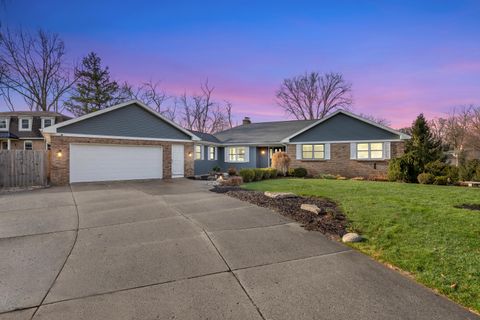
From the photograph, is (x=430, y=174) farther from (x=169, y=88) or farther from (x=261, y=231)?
(x=169, y=88)

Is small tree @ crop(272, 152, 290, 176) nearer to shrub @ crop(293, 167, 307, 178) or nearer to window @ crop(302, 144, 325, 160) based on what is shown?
shrub @ crop(293, 167, 307, 178)

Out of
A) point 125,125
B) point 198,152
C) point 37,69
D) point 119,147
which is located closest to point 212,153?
point 198,152

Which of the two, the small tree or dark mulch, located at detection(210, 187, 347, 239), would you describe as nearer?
dark mulch, located at detection(210, 187, 347, 239)

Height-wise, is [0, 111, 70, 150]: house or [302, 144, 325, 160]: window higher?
[0, 111, 70, 150]: house

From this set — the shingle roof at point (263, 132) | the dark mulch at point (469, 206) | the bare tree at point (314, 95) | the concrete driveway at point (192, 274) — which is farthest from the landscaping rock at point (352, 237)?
the bare tree at point (314, 95)

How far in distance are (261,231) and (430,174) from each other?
1248cm

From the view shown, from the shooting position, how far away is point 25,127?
26359 millimetres

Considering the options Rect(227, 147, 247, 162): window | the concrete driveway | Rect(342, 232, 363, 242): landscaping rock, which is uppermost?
Rect(227, 147, 247, 162): window

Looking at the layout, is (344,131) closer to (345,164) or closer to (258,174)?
(345,164)

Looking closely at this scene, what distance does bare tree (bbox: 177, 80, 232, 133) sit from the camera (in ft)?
122

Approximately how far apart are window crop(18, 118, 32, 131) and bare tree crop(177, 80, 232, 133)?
1754 centimetres

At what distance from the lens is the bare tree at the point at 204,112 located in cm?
3712

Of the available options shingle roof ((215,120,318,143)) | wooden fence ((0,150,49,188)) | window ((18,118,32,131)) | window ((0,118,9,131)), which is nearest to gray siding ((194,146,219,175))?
shingle roof ((215,120,318,143))

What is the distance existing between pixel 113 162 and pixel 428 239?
46.8ft
